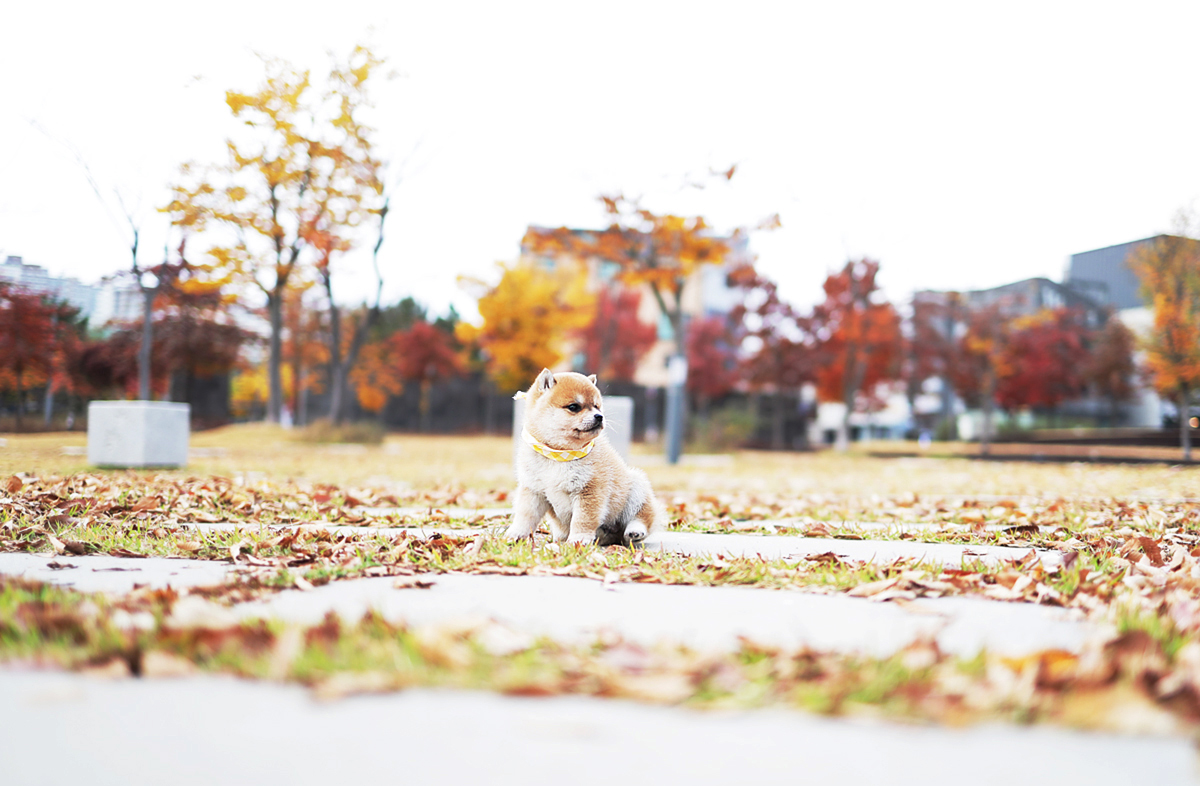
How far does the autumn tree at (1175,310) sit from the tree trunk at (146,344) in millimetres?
18406

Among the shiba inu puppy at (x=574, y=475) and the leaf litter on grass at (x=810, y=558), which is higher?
the shiba inu puppy at (x=574, y=475)

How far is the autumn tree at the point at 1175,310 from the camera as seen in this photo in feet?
51.2

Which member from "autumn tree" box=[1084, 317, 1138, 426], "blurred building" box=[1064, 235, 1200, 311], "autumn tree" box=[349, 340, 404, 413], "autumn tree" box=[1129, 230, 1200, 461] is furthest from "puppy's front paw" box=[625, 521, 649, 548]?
"autumn tree" box=[349, 340, 404, 413]

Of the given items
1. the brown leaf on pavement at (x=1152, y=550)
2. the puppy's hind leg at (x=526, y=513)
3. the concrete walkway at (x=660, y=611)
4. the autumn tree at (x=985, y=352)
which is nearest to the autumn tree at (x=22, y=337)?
the concrete walkway at (x=660, y=611)

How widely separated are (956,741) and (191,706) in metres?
1.31

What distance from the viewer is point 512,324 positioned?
27469 mm

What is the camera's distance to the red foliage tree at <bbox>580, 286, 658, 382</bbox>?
30.4 m

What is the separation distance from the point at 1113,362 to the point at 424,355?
2362 centimetres

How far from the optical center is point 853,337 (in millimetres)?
21797

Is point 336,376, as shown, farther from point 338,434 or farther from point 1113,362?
point 1113,362

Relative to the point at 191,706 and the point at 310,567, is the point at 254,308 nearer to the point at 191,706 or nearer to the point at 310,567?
the point at 310,567

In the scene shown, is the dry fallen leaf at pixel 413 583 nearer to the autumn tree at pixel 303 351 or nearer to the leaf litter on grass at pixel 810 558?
the leaf litter on grass at pixel 810 558

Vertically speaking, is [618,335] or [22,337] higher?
[618,335]

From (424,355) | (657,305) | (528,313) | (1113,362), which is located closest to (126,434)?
(528,313)
